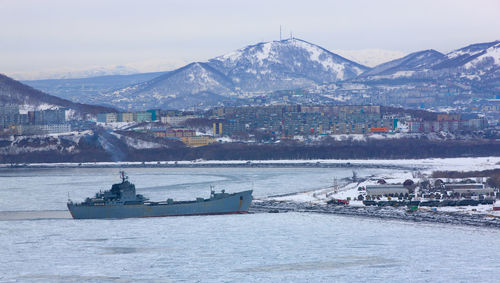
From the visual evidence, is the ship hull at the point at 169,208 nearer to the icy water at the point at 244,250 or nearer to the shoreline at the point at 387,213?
the icy water at the point at 244,250

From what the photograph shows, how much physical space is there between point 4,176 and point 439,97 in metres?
131

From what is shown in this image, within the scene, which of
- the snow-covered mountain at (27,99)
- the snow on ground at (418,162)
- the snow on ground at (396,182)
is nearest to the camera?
the snow on ground at (396,182)

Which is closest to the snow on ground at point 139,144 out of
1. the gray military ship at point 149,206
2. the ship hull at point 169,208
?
the gray military ship at point 149,206

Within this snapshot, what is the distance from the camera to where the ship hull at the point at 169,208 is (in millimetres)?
42750

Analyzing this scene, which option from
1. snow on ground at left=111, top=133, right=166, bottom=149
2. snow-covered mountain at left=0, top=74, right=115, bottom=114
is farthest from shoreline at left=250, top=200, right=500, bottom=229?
snow-covered mountain at left=0, top=74, right=115, bottom=114

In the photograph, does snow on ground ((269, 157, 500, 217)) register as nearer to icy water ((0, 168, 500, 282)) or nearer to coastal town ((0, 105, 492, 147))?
icy water ((0, 168, 500, 282))

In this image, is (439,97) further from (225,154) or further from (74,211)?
(74,211)

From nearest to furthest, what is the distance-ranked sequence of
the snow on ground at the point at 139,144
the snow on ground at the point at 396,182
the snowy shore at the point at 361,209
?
the snowy shore at the point at 361,209 → the snow on ground at the point at 396,182 → the snow on ground at the point at 139,144

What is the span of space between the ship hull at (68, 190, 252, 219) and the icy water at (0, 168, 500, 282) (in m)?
0.85

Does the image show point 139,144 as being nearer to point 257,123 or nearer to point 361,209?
point 257,123

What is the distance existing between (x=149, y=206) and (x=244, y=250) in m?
12.3

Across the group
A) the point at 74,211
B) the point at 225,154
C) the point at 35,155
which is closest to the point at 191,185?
the point at 74,211

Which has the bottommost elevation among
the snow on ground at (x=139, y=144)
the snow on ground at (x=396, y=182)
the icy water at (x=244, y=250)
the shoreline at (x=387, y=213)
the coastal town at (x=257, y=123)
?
the icy water at (x=244, y=250)

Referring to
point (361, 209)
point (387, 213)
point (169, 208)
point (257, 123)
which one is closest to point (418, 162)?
point (361, 209)
